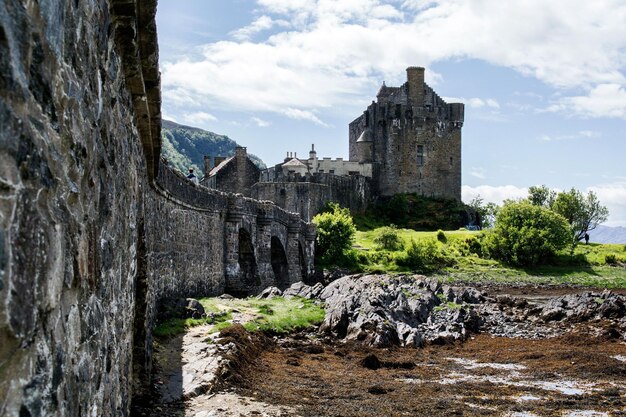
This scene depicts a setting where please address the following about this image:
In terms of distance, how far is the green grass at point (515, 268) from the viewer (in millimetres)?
59891

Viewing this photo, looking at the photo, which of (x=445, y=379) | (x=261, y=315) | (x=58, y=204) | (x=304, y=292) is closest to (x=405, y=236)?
(x=304, y=292)

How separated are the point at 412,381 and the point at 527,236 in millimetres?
49845

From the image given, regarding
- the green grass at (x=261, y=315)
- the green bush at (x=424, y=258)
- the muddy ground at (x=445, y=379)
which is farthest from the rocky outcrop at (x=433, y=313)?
the green bush at (x=424, y=258)

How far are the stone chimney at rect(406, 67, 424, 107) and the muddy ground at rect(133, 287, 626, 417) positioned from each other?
223 feet

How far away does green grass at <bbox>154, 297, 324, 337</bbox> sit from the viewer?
58.7ft

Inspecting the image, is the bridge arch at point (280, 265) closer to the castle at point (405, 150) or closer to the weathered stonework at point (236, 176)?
the weathered stonework at point (236, 176)

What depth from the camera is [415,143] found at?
88.7 meters

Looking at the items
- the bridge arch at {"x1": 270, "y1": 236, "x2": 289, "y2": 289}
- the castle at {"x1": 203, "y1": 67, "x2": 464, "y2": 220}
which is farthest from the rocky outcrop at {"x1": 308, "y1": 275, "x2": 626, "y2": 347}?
the castle at {"x1": 203, "y1": 67, "x2": 464, "y2": 220}

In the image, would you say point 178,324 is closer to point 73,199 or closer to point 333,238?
point 73,199

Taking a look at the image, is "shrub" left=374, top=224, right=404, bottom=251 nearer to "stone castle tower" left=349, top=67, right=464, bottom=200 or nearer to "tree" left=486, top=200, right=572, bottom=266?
"tree" left=486, top=200, right=572, bottom=266

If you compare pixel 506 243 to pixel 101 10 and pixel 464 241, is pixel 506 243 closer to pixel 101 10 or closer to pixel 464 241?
pixel 464 241

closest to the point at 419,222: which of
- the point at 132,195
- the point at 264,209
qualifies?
the point at 264,209

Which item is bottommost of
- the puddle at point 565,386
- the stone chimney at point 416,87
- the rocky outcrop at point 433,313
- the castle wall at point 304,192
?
the puddle at point 565,386

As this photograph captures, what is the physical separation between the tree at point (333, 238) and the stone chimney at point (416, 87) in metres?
31.3
